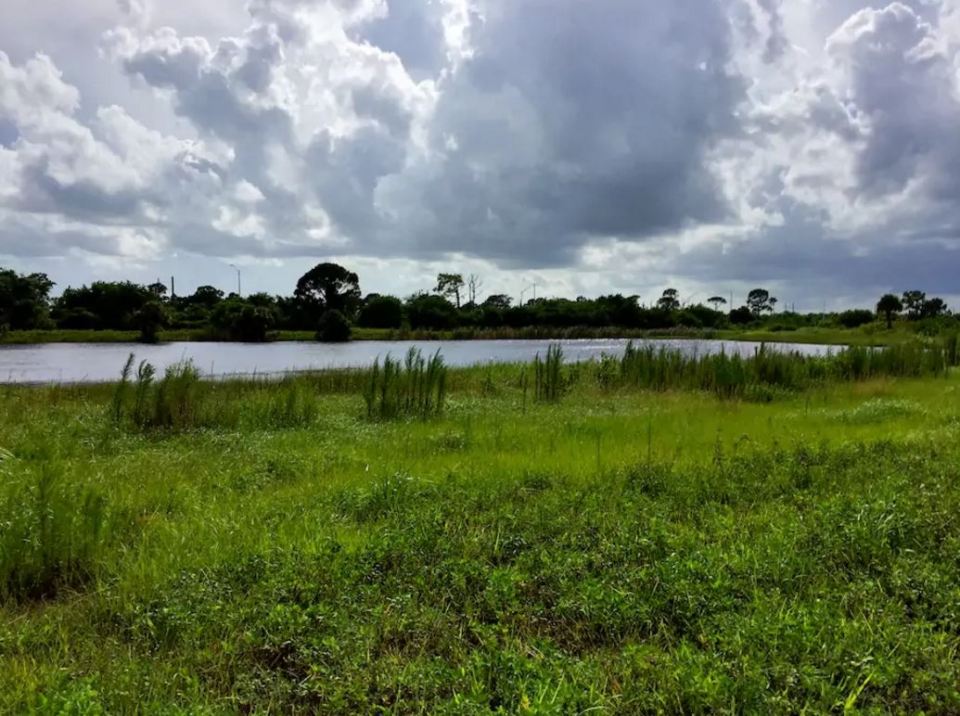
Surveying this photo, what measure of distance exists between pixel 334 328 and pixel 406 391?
53392 mm

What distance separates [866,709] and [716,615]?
0.79 meters

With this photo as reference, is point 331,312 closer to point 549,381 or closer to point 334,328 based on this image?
point 334,328

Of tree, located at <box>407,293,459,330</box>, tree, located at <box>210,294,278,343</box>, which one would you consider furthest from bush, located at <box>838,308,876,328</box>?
tree, located at <box>210,294,278,343</box>

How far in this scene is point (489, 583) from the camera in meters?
3.66

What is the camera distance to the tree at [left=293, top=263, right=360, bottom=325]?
256 feet

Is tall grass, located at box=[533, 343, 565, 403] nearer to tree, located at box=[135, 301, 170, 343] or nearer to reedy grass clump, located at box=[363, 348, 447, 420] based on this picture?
reedy grass clump, located at box=[363, 348, 447, 420]

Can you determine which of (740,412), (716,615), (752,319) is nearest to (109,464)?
(716,615)

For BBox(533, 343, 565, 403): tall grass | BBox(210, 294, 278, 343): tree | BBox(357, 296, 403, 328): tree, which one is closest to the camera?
BBox(533, 343, 565, 403): tall grass

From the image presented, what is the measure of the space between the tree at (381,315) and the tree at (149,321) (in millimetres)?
28190

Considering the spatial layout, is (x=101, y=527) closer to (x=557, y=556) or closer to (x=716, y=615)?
(x=557, y=556)

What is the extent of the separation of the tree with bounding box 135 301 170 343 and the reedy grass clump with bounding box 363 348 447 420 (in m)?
48.7

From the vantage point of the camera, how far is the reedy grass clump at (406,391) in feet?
39.1

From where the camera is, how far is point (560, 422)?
10.6 m

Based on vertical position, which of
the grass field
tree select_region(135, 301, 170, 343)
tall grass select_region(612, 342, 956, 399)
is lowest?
the grass field
